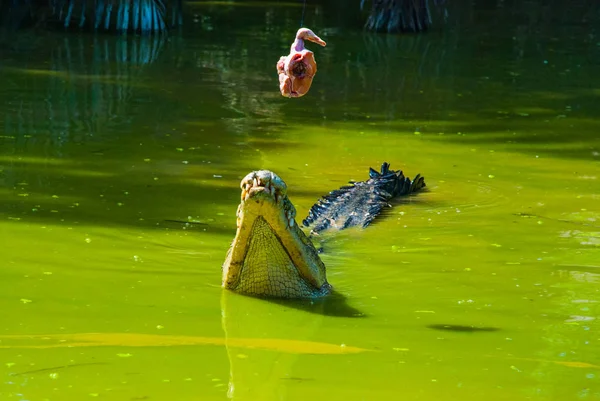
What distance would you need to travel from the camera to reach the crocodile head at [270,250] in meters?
5.82

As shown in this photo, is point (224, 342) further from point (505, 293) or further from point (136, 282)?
point (505, 293)

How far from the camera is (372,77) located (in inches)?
622

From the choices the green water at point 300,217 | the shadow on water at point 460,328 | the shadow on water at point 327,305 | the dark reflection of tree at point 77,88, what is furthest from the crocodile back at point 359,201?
the dark reflection of tree at point 77,88

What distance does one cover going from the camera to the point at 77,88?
44.7 ft

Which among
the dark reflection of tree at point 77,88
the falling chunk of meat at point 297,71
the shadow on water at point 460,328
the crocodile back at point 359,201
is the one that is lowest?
the shadow on water at point 460,328

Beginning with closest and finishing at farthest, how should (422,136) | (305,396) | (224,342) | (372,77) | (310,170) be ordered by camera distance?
(305,396) < (224,342) < (310,170) < (422,136) < (372,77)

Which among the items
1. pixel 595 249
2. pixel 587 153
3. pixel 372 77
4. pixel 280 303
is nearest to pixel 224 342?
pixel 280 303

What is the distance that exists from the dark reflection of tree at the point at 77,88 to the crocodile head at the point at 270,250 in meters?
4.35

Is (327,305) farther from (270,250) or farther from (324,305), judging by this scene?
(270,250)

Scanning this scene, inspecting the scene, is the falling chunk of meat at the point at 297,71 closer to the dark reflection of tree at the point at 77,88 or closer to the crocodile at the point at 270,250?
the crocodile at the point at 270,250

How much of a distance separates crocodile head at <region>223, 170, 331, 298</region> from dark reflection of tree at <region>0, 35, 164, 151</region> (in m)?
4.35

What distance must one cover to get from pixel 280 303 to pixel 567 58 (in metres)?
13.3

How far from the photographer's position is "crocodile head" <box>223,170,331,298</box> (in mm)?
5820

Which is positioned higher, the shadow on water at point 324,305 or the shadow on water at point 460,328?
the shadow on water at point 460,328
